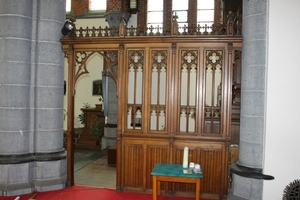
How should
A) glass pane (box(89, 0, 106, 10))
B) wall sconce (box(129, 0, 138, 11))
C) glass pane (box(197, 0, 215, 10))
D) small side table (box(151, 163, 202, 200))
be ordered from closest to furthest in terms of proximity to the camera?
small side table (box(151, 163, 202, 200)), glass pane (box(197, 0, 215, 10)), wall sconce (box(129, 0, 138, 11)), glass pane (box(89, 0, 106, 10))

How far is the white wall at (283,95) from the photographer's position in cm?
367

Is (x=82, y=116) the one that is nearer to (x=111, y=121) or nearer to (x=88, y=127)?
(x=88, y=127)

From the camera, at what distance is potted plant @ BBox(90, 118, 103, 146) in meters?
9.22

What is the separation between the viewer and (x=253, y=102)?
389 centimetres

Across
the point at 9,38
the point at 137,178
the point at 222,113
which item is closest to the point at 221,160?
the point at 222,113

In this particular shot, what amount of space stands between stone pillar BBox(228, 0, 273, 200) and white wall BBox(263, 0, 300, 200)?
0.10 m

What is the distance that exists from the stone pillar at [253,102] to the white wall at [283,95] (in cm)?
10

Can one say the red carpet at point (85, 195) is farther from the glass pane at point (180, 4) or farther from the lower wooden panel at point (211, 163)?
the glass pane at point (180, 4)

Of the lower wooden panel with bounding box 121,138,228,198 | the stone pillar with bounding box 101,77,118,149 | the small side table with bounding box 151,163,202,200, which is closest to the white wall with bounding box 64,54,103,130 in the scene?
the stone pillar with bounding box 101,77,118,149

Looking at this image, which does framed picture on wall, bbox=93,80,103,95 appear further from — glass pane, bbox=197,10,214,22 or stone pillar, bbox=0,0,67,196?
stone pillar, bbox=0,0,67,196

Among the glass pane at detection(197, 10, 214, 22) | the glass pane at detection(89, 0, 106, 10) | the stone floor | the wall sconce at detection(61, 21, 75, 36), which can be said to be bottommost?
the stone floor

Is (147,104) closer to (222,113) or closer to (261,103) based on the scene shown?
(222,113)

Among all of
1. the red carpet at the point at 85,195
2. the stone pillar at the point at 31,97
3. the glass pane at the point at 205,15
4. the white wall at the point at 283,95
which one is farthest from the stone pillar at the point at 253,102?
the glass pane at the point at 205,15

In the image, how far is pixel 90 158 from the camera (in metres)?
7.46
